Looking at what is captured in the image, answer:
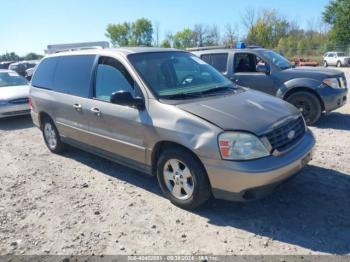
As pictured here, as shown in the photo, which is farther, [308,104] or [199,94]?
[308,104]

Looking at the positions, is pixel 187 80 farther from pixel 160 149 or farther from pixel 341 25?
pixel 341 25

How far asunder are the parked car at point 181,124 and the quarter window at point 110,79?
13 mm

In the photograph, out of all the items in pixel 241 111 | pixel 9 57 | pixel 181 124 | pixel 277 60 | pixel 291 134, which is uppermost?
pixel 277 60

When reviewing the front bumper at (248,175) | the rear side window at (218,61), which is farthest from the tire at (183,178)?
the rear side window at (218,61)

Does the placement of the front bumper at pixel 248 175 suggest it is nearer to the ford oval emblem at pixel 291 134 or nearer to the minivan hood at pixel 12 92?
the ford oval emblem at pixel 291 134

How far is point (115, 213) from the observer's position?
4.04 m

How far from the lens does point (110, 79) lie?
182 inches

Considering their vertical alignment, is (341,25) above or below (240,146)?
above

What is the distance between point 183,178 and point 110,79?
70.7 inches

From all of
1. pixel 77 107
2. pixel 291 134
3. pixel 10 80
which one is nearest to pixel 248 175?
pixel 291 134

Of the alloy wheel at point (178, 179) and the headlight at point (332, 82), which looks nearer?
the alloy wheel at point (178, 179)

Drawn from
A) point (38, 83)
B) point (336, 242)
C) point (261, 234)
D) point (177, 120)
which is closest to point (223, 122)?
point (177, 120)

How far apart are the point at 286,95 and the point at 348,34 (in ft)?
154

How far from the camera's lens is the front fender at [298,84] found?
7336mm
